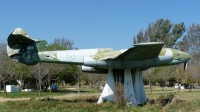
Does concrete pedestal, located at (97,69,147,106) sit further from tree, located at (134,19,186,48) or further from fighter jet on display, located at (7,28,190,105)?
tree, located at (134,19,186,48)

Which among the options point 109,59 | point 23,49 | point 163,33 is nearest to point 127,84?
point 109,59

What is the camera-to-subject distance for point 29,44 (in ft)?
66.3

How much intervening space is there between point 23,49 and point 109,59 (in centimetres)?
680

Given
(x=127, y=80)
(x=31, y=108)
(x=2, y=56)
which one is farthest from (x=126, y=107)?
(x=2, y=56)

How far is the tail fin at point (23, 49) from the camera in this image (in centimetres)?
1980

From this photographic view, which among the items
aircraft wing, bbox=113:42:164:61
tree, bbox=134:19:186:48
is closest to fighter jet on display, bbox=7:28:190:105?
aircraft wing, bbox=113:42:164:61

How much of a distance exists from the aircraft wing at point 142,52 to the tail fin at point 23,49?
665 centimetres

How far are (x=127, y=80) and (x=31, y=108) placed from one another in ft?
24.1

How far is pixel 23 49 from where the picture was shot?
20.1 meters

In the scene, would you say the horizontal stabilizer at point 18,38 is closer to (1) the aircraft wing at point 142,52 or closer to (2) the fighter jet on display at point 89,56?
(2) the fighter jet on display at point 89,56

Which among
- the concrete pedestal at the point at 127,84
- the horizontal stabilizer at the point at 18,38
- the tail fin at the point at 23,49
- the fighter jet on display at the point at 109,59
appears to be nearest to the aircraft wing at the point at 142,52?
the fighter jet on display at the point at 109,59

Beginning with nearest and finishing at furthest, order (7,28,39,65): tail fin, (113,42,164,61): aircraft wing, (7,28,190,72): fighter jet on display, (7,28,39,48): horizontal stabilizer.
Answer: (113,42,164,61): aircraft wing < (7,28,190,72): fighter jet on display < (7,28,39,48): horizontal stabilizer < (7,28,39,65): tail fin

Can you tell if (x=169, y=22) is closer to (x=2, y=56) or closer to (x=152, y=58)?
(x=2, y=56)

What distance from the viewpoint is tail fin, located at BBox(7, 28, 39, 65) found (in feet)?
65.0
